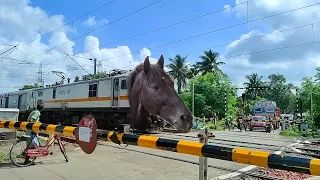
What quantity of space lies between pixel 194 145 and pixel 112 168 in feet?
16.0

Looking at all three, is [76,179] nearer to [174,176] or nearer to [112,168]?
[112,168]

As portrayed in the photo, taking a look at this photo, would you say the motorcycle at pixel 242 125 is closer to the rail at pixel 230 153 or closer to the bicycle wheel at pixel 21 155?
the bicycle wheel at pixel 21 155

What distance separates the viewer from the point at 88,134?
3.64 metres

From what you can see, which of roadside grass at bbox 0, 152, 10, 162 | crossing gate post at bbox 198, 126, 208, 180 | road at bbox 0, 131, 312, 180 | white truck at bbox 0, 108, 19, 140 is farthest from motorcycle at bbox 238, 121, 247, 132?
crossing gate post at bbox 198, 126, 208, 180

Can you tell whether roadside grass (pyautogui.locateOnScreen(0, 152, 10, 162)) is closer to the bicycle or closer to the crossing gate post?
the bicycle

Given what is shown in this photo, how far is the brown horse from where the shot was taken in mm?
2061

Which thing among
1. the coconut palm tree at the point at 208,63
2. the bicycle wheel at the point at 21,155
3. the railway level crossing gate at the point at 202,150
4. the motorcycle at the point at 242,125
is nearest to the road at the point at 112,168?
the bicycle wheel at the point at 21,155

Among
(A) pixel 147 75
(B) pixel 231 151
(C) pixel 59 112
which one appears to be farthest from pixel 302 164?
(C) pixel 59 112

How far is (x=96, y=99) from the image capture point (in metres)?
16.5

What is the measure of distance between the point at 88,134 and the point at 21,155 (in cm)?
505

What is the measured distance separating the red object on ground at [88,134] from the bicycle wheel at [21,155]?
14.3ft

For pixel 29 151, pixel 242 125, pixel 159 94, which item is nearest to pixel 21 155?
pixel 29 151

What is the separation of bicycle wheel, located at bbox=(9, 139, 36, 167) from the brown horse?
6.08m

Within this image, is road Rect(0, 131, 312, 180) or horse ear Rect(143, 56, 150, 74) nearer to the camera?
horse ear Rect(143, 56, 150, 74)
